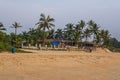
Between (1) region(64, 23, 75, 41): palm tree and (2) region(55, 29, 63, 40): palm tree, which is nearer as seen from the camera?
(1) region(64, 23, 75, 41): palm tree

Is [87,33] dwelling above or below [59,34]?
below

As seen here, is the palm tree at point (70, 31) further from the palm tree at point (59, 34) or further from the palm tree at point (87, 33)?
the palm tree at point (59, 34)

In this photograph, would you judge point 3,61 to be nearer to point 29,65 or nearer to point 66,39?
point 29,65

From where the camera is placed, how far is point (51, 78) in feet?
54.2

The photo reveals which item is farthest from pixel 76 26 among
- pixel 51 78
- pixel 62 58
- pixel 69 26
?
pixel 51 78

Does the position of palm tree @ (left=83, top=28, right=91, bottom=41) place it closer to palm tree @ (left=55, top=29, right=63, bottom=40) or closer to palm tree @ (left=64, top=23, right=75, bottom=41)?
palm tree @ (left=64, top=23, right=75, bottom=41)

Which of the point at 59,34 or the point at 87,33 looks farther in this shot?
the point at 59,34

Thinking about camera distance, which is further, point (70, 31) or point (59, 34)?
point (59, 34)

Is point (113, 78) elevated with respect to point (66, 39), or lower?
lower

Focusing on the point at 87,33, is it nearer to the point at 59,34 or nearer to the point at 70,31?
the point at 70,31

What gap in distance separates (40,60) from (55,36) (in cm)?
5596

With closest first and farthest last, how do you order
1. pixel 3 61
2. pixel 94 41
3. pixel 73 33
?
pixel 3 61 → pixel 73 33 → pixel 94 41

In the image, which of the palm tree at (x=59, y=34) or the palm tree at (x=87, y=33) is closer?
the palm tree at (x=87, y=33)

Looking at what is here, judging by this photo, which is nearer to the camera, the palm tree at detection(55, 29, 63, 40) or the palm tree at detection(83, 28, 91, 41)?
the palm tree at detection(83, 28, 91, 41)
